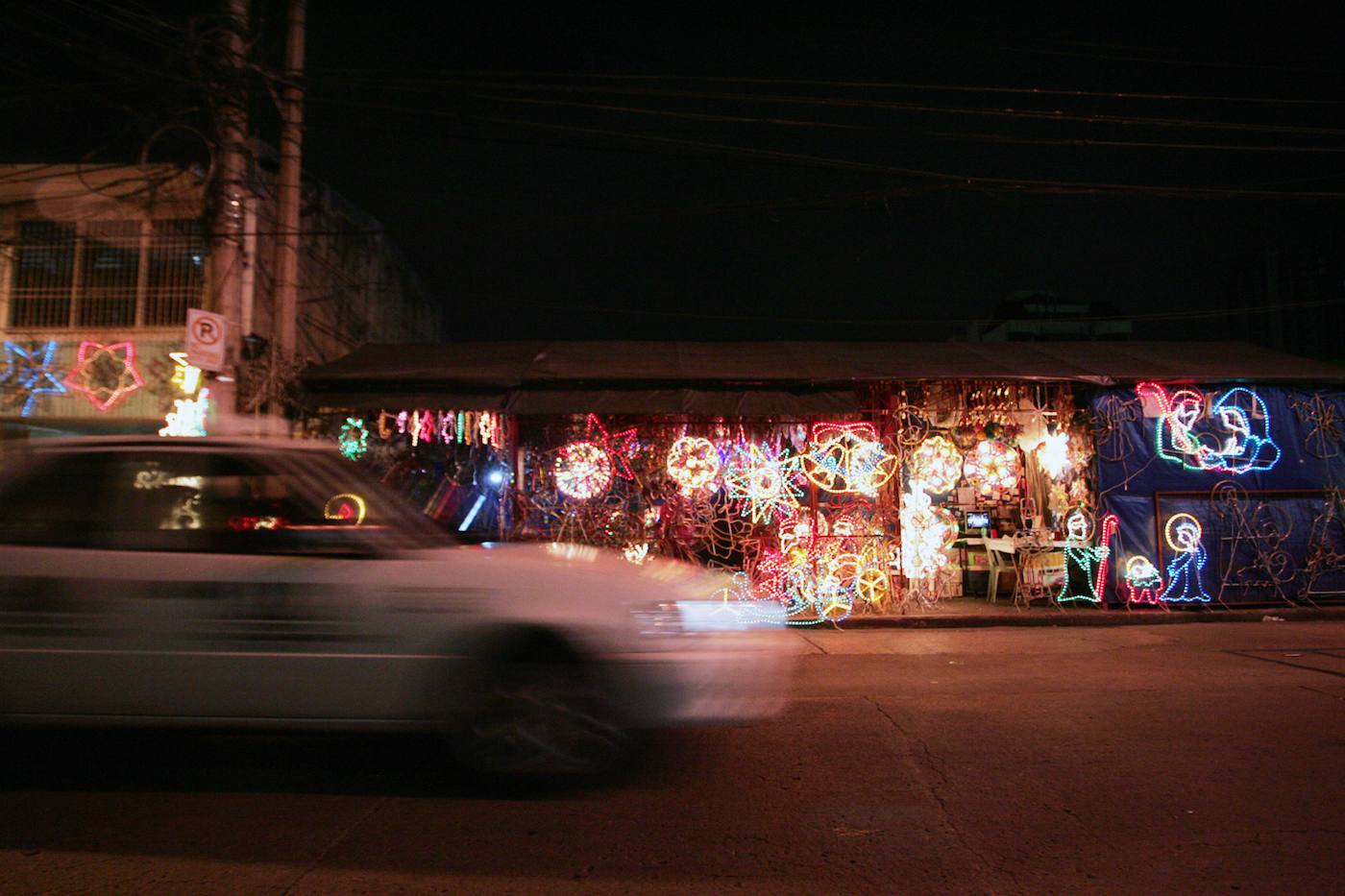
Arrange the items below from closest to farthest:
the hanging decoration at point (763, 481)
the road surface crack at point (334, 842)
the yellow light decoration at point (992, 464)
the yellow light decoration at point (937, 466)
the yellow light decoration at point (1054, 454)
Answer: the road surface crack at point (334, 842)
the hanging decoration at point (763, 481)
the yellow light decoration at point (937, 466)
the yellow light decoration at point (1054, 454)
the yellow light decoration at point (992, 464)

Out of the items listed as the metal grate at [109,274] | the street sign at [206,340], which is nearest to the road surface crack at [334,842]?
the street sign at [206,340]

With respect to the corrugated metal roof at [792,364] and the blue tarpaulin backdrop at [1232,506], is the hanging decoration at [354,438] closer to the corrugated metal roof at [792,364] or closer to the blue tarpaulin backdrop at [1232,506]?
the corrugated metal roof at [792,364]

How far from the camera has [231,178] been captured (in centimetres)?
902

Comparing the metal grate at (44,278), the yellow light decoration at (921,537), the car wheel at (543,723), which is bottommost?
the car wheel at (543,723)

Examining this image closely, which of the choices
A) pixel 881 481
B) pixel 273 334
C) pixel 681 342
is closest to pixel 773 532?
pixel 881 481

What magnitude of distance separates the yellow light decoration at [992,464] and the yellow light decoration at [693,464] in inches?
162

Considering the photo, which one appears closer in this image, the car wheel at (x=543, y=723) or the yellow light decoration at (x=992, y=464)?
the car wheel at (x=543, y=723)

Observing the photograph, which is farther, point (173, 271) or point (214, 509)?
point (173, 271)

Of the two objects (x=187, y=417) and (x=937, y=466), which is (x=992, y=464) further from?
(x=187, y=417)

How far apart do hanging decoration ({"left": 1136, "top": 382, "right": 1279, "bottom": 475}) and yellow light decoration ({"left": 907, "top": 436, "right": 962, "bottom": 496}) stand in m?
2.67

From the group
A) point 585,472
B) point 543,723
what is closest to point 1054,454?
point 585,472

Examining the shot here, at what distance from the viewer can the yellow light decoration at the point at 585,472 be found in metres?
11.4

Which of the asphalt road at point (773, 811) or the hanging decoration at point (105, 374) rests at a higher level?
the hanging decoration at point (105, 374)

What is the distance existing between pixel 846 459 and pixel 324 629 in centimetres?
840
